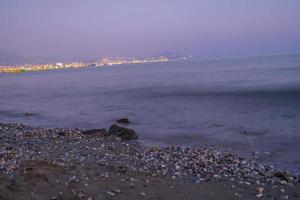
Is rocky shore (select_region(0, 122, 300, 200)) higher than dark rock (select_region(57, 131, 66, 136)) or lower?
higher

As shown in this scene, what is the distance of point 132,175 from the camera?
1145 centimetres

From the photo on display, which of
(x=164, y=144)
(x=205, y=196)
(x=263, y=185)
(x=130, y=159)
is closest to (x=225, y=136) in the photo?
(x=164, y=144)

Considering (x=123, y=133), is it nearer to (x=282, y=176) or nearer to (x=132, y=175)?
(x=132, y=175)

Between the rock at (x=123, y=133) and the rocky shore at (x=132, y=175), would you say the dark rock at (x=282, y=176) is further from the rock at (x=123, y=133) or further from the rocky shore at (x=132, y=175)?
the rock at (x=123, y=133)

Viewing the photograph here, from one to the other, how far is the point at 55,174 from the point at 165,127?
1423cm

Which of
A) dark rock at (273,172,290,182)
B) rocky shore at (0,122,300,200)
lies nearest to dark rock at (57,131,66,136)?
rocky shore at (0,122,300,200)

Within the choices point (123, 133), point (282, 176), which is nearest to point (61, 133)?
point (123, 133)

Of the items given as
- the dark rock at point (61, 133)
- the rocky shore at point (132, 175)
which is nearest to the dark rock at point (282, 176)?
the rocky shore at point (132, 175)

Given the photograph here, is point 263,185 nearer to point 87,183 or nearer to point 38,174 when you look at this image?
point 87,183

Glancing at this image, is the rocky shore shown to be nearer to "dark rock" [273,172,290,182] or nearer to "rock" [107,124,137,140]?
"dark rock" [273,172,290,182]

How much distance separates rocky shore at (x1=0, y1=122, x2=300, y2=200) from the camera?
9.83m

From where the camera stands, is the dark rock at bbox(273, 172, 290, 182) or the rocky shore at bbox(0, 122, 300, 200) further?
the dark rock at bbox(273, 172, 290, 182)

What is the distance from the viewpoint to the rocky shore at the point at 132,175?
9.83 m

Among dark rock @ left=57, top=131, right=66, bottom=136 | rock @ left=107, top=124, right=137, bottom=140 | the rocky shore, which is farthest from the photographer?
dark rock @ left=57, top=131, right=66, bottom=136
